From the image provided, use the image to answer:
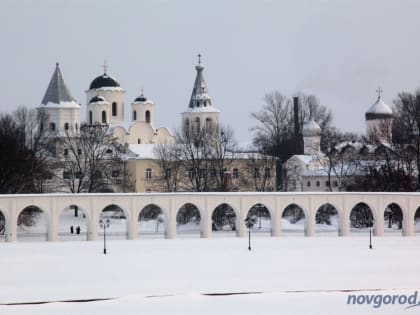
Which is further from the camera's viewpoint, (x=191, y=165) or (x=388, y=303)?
(x=191, y=165)

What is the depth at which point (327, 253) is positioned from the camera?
51.4 m

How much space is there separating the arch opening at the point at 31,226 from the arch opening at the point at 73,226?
899 millimetres

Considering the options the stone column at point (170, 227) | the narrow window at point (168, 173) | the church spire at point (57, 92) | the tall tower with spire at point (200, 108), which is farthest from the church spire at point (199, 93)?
the stone column at point (170, 227)

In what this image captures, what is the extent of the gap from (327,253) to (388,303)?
37.2ft

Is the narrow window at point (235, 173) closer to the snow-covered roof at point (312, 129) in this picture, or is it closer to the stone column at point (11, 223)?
the snow-covered roof at point (312, 129)

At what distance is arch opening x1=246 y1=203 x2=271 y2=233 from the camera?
6594 centimetres

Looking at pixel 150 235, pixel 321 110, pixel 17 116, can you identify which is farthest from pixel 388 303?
pixel 321 110

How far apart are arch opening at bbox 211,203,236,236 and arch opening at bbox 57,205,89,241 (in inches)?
260

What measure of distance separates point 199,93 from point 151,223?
86.1 feet

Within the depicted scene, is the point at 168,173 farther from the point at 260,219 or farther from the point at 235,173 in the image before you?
the point at 260,219

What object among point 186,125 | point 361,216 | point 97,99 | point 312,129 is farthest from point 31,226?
point 312,129

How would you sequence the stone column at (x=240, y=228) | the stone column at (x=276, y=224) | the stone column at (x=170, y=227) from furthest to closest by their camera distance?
the stone column at (x=276, y=224), the stone column at (x=240, y=228), the stone column at (x=170, y=227)

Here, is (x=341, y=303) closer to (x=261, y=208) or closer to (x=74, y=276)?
(x=74, y=276)

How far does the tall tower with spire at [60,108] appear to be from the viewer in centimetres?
8669
